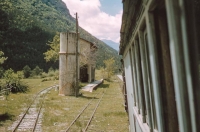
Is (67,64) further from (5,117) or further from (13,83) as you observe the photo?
(5,117)

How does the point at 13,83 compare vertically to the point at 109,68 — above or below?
below

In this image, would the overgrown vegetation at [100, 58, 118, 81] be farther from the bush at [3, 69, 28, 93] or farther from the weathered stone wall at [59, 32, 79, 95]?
the bush at [3, 69, 28, 93]

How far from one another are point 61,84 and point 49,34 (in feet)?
204

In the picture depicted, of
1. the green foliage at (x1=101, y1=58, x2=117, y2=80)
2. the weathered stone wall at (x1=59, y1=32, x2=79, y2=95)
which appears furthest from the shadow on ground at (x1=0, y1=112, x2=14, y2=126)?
the green foliage at (x1=101, y1=58, x2=117, y2=80)

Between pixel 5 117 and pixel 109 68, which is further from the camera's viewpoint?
pixel 109 68

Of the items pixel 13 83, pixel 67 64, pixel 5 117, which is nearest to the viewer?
pixel 5 117

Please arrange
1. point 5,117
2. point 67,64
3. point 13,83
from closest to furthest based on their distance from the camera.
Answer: point 5,117 → point 67,64 → point 13,83

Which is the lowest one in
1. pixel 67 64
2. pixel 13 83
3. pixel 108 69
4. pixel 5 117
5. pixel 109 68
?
pixel 5 117

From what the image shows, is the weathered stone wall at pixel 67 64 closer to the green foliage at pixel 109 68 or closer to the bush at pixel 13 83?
the bush at pixel 13 83

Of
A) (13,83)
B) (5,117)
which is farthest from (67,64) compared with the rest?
(5,117)

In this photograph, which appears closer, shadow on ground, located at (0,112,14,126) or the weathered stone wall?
shadow on ground, located at (0,112,14,126)

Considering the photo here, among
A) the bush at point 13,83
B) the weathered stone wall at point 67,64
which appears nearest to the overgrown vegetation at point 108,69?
the weathered stone wall at point 67,64

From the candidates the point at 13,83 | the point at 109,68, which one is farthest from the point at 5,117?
the point at 109,68

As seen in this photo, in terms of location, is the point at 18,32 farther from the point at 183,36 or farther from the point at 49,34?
the point at 183,36
